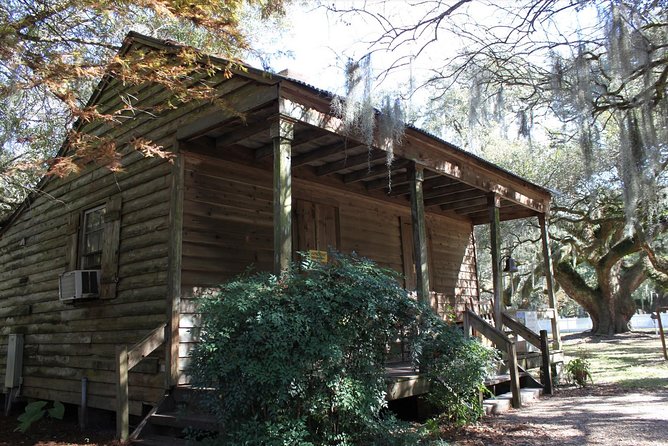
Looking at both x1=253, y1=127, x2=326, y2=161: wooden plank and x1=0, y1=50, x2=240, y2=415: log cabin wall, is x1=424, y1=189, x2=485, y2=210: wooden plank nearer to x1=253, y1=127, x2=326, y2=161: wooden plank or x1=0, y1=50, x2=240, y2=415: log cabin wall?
x1=253, y1=127, x2=326, y2=161: wooden plank

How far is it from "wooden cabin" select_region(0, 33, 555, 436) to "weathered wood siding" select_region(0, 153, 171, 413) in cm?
3

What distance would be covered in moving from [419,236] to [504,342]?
188cm

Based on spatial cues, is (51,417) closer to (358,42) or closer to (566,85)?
(358,42)

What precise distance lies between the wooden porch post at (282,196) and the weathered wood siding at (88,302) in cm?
223

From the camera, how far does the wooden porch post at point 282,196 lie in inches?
216

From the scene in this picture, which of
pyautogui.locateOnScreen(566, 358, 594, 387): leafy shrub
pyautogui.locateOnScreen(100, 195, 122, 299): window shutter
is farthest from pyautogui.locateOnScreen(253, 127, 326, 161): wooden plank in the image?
pyautogui.locateOnScreen(566, 358, 594, 387): leafy shrub

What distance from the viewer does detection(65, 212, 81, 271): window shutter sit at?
886 centimetres

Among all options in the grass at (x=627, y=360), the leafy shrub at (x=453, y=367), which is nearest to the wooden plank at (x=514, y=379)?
the leafy shrub at (x=453, y=367)

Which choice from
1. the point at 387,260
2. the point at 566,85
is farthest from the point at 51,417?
the point at 566,85

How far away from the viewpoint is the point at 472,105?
249 inches

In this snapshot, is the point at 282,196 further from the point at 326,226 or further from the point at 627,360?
the point at 627,360

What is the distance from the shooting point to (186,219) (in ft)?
22.9

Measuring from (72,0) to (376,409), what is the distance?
496 cm

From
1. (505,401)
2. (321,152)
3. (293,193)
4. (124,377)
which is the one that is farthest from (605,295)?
(124,377)
